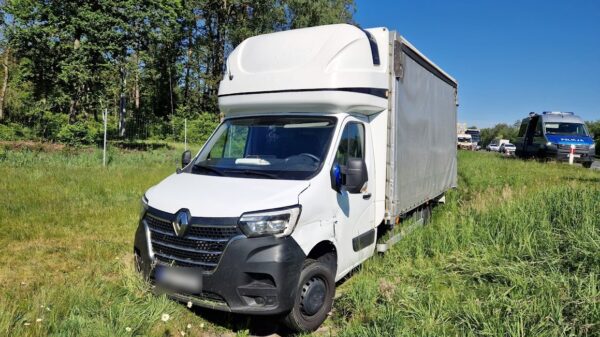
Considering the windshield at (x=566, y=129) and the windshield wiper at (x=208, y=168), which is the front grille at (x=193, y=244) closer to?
the windshield wiper at (x=208, y=168)

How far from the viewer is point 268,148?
4852 mm

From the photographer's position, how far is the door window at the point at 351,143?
15.0 ft

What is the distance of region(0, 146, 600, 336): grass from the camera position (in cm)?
347

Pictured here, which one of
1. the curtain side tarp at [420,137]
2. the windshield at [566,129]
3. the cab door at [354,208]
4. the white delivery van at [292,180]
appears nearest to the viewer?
the white delivery van at [292,180]

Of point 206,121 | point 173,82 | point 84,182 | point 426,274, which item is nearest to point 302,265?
point 426,274

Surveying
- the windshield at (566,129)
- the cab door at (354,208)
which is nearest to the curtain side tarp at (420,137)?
the cab door at (354,208)

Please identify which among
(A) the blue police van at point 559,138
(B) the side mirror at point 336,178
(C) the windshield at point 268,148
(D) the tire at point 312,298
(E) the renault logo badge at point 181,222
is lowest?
(D) the tire at point 312,298

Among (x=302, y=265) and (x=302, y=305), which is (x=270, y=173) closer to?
(x=302, y=265)

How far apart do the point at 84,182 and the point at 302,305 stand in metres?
8.80

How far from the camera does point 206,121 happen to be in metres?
35.3

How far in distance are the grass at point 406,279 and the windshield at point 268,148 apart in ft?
4.43

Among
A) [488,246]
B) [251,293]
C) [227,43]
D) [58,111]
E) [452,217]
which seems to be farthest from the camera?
[227,43]

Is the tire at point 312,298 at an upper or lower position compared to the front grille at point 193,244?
lower

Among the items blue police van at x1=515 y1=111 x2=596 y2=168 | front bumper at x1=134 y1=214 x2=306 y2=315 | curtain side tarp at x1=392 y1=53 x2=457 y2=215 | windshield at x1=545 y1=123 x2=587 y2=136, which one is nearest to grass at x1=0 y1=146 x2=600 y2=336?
front bumper at x1=134 y1=214 x2=306 y2=315
